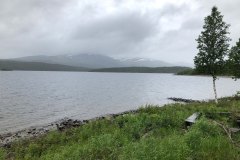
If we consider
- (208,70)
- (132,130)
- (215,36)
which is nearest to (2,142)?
(132,130)

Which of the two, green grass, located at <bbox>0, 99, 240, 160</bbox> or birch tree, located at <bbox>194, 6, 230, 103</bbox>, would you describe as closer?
green grass, located at <bbox>0, 99, 240, 160</bbox>

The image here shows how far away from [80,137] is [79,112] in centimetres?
2929

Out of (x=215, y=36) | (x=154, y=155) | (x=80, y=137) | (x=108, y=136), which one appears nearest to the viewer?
(x=154, y=155)

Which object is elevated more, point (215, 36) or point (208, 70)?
point (215, 36)

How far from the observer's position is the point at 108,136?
48.6ft

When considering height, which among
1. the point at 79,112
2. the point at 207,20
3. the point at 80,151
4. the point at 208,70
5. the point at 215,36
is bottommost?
the point at 79,112

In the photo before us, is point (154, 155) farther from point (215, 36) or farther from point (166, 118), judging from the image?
point (215, 36)

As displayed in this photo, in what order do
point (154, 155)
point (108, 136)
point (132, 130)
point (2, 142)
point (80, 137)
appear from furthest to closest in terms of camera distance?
point (2, 142) < point (80, 137) < point (132, 130) < point (108, 136) < point (154, 155)

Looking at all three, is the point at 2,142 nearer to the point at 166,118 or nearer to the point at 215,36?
the point at 166,118

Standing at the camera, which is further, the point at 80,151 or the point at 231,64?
the point at 231,64

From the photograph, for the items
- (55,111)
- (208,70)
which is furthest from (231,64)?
(55,111)

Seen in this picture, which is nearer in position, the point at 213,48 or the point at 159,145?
the point at 159,145

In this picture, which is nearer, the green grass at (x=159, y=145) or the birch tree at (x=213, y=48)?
the green grass at (x=159, y=145)

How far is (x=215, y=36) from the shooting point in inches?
1618
